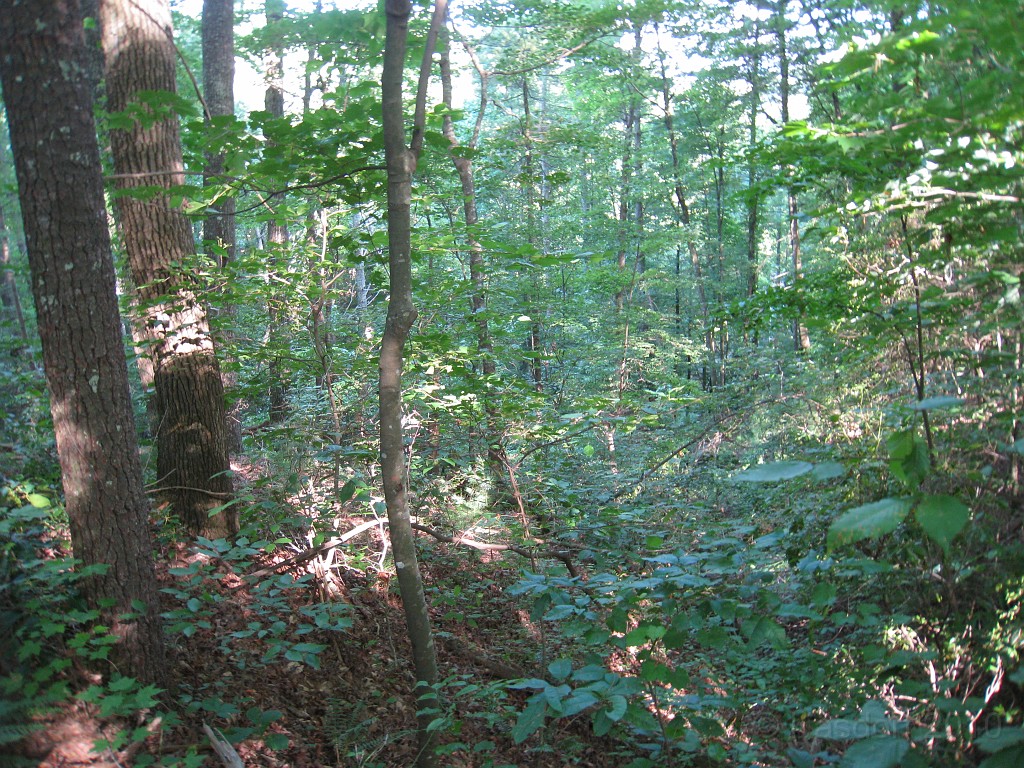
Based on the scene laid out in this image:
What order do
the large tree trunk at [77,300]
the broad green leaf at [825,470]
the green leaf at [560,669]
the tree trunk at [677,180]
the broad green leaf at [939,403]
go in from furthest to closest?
the tree trunk at [677,180], the large tree trunk at [77,300], the green leaf at [560,669], the broad green leaf at [825,470], the broad green leaf at [939,403]

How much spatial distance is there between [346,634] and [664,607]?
2956 mm

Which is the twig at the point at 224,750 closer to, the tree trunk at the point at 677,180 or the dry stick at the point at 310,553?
the dry stick at the point at 310,553

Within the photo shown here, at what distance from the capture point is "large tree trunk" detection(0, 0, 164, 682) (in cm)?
318

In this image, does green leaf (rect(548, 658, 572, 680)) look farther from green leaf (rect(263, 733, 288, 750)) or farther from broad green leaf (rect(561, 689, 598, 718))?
green leaf (rect(263, 733, 288, 750))

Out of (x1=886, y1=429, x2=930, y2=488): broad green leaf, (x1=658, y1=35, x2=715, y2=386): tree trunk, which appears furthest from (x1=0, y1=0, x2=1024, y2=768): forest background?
(x1=658, y1=35, x2=715, y2=386): tree trunk

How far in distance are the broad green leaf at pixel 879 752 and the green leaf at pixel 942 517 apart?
0.66m

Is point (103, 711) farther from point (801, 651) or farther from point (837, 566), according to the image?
point (801, 651)

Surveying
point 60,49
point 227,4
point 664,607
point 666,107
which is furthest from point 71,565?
point 666,107

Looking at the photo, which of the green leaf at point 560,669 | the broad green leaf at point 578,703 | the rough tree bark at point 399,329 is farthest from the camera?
the rough tree bark at point 399,329

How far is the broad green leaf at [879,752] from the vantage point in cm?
166

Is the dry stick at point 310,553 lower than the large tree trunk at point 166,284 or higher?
lower

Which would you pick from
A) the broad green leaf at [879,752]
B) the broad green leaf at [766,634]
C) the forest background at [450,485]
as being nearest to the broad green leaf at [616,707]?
the forest background at [450,485]

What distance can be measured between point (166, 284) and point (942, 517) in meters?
5.12

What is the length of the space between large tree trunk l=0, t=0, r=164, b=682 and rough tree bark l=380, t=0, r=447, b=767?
4.36 ft
